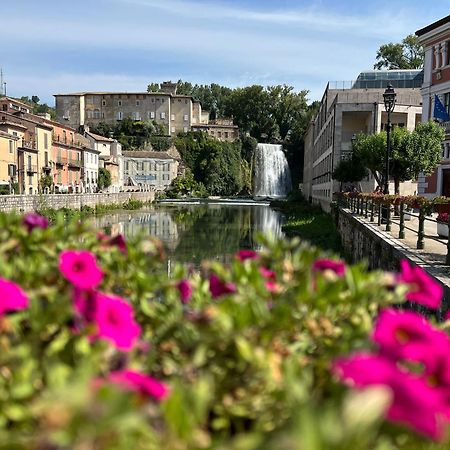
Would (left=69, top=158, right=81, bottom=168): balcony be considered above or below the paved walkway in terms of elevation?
above

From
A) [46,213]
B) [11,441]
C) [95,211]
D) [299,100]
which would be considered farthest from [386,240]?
[299,100]

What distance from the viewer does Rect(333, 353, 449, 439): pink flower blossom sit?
107 centimetres

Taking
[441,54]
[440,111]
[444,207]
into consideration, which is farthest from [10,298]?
Result: [441,54]

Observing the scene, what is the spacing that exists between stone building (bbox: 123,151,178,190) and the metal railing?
60.5 meters

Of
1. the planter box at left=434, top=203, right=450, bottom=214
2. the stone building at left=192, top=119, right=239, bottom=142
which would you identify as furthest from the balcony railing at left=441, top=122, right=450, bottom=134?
the stone building at left=192, top=119, right=239, bottom=142

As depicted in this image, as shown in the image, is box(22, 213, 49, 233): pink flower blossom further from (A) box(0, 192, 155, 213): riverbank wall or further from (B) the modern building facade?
(B) the modern building facade

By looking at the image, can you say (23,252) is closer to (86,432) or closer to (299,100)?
(86,432)

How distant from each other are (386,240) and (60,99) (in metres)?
100

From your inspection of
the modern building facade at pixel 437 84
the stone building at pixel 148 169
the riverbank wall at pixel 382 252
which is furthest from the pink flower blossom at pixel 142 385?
the stone building at pixel 148 169

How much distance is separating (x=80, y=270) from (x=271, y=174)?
8735cm

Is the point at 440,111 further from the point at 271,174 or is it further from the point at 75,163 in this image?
the point at 271,174

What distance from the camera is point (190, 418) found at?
1.11 meters

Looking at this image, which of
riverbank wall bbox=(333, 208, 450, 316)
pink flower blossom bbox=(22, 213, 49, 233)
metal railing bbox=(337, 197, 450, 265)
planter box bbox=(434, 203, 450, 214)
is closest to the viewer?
pink flower blossom bbox=(22, 213, 49, 233)

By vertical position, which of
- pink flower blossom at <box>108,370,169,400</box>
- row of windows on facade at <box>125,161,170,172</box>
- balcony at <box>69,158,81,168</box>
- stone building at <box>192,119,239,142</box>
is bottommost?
pink flower blossom at <box>108,370,169,400</box>
